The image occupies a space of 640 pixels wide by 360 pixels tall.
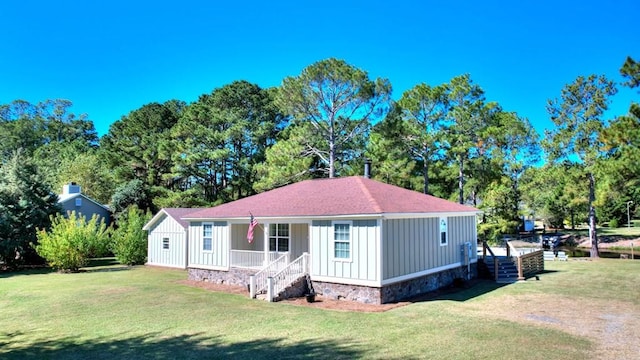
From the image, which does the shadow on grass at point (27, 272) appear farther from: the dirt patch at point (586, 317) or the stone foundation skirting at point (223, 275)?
the dirt patch at point (586, 317)

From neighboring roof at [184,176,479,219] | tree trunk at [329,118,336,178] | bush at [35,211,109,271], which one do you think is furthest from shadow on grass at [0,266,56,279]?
tree trunk at [329,118,336,178]

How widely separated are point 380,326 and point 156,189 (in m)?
31.1

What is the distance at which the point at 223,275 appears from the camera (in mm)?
17453

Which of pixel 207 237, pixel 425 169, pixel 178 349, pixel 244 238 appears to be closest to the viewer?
pixel 178 349

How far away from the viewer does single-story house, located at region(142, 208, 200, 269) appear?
23547 millimetres

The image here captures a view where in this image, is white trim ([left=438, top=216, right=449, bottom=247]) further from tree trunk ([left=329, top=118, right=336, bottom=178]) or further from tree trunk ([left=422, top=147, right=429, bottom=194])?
tree trunk ([left=422, top=147, right=429, bottom=194])

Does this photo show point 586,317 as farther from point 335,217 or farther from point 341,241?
point 335,217

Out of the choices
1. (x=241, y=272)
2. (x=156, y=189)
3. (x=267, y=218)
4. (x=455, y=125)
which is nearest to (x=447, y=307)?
(x=267, y=218)

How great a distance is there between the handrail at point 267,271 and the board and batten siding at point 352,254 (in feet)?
4.78

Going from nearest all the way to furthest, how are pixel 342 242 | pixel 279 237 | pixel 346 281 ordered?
1. pixel 346 281
2. pixel 342 242
3. pixel 279 237

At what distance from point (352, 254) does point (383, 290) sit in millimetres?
1443

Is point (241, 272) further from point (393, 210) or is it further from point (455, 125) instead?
point (455, 125)

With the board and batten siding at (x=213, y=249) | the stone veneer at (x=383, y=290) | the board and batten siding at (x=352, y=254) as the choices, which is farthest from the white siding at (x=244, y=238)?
the stone veneer at (x=383, y=290)

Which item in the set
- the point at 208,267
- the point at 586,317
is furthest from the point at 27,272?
the point at 586,317
